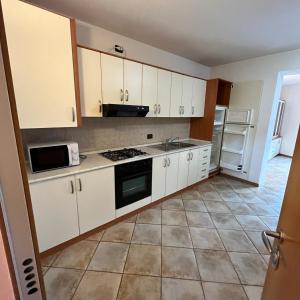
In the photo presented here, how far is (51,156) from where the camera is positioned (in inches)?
72.5

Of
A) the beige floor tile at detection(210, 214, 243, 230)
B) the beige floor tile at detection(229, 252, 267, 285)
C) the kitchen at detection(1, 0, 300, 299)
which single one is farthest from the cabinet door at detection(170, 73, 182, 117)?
the beige floor tile at detection(229, 252, 267, 285)

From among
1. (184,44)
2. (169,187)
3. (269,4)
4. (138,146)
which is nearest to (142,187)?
(169,187)

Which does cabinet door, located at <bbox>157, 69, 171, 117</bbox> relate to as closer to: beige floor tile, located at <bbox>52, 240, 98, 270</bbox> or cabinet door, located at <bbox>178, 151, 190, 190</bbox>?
cabinet door, located at <bbox>178, 151, 190, 190</bbox>

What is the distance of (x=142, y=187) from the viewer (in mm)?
2602

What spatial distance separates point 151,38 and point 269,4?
4.85ft

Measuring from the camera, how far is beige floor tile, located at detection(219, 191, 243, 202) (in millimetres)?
3120

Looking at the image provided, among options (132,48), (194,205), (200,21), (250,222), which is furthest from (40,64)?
(250,222)

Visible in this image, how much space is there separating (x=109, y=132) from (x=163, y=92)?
1.08 metres

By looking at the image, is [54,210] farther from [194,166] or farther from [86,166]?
[194,166]

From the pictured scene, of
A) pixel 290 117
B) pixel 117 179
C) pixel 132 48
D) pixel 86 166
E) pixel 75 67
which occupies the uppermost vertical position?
pixel 132 48

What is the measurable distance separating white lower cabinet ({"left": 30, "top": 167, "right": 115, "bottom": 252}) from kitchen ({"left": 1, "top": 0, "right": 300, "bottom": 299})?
11mm

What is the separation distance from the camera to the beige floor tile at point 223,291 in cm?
149

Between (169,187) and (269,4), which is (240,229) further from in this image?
(269,4)

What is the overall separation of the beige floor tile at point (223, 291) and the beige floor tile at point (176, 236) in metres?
0.48
